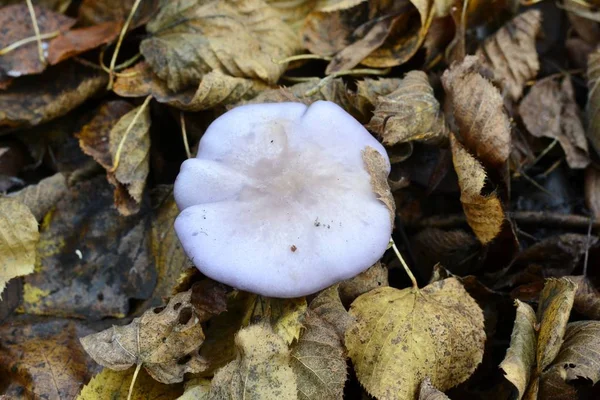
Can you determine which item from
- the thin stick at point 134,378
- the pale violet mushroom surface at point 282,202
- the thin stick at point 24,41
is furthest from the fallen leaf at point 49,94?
the thin stick at point 134,378

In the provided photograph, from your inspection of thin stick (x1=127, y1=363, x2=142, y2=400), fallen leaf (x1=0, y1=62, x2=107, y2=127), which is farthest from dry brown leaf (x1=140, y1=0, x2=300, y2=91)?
thin stick (x1=127, y1=363, x2=142, y2=400)

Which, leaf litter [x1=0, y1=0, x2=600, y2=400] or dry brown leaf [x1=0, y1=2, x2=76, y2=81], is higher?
dry brown leaf [x1=0, y1=2, x2=76, y2=81]

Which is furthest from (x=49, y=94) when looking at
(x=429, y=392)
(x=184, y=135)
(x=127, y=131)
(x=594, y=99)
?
(x=594, y=99)

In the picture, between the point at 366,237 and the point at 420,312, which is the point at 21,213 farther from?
the point at 420,312

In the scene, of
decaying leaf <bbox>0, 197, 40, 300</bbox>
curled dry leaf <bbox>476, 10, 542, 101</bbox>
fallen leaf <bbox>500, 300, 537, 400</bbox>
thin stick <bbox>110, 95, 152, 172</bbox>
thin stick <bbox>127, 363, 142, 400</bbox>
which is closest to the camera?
fallen leaf <bbox>500, 300, 537, 400</bbox>

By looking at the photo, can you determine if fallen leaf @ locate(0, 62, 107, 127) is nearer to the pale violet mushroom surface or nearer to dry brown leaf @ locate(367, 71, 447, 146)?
the pale violet mushroom surface

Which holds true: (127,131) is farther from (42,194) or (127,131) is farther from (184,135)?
(42,194)
